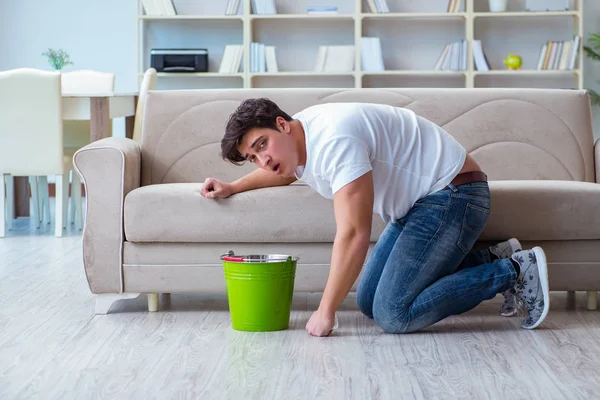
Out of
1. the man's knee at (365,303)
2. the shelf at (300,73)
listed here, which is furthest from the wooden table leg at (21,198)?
the man's knee at (365,303)

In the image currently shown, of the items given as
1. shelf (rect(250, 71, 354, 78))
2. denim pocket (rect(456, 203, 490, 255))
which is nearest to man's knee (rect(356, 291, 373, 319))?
denim pocket (rect(456, 203, 490, 255))

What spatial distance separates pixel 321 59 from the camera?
6371 millimetres

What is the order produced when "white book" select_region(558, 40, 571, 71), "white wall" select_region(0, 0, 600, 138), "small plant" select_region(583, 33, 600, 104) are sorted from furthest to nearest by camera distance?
"white wall" select_region(0, 0, 600, 138)
"white book" select_region(558, 40, 571, 71)
"small plant" select_region(583, 33, 600, 104)

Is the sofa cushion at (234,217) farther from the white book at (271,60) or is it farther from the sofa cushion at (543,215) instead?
the white book at (271,60)

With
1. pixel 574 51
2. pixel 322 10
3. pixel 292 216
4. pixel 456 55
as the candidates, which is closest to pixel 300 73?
pixel 322 10

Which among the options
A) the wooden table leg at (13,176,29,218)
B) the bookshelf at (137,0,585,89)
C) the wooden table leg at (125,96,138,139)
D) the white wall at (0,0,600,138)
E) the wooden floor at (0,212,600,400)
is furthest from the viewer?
the white wall at (0,0,600,138)

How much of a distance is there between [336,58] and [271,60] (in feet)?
1.62

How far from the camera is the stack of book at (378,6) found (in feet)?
20.6

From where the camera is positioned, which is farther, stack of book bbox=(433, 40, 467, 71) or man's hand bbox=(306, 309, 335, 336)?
stack of book bbox=(433, 40, 467, 71)

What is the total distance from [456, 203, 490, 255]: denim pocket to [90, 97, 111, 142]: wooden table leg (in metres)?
2.66

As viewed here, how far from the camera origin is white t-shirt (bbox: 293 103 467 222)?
205cm

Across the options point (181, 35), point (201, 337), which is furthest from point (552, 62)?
point (201, 337)

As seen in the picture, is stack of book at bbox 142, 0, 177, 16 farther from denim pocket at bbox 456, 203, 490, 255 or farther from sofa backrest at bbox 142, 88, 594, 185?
denim pocket at bbox 456, 203, 490, 255

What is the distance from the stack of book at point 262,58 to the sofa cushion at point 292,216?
3.91 m
